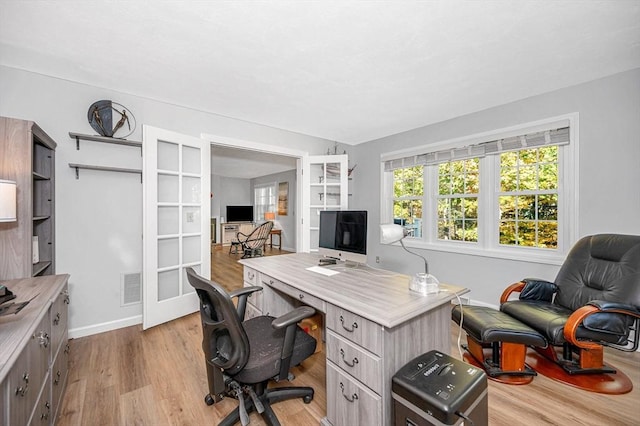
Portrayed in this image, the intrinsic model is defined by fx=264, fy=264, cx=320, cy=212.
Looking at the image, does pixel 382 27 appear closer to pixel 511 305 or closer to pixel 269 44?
pixel 269 44

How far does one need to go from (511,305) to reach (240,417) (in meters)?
2.24

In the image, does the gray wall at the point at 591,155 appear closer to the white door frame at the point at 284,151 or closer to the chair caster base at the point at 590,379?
the chair caster base at the point at 590,379

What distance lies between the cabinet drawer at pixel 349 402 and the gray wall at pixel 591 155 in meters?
2.63

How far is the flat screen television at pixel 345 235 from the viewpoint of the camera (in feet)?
6.54

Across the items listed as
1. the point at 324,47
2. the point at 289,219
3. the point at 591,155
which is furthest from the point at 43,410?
the point at 289,219

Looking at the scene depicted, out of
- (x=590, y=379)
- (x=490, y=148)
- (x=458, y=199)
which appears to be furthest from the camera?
(x=458, y=199)

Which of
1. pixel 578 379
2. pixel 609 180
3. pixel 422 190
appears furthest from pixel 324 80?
pixel 578 379

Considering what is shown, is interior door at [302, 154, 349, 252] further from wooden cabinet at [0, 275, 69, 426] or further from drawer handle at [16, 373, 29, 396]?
drawer handle at [16, 373, 29, 396]

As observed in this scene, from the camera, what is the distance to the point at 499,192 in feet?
10.6

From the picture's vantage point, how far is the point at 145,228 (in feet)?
8.87

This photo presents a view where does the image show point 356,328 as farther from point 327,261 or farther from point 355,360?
point 327,261

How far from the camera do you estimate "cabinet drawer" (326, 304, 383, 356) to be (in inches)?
47.1

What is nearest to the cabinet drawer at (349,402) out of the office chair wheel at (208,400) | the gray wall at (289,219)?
the office chair wheel at (208,400)

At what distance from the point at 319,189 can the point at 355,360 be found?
3.19 metres
